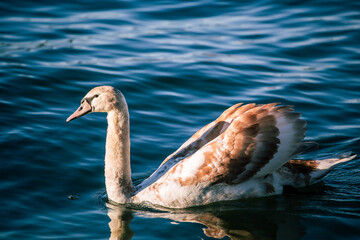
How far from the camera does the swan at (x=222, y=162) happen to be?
7.09m

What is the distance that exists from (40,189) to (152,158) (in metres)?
2.02

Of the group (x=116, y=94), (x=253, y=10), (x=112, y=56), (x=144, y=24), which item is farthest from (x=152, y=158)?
(x=253, y=10)

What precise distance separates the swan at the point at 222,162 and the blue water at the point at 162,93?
0.67ft

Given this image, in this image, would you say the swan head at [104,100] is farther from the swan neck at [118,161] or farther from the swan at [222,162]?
the swan neck at [118,161]

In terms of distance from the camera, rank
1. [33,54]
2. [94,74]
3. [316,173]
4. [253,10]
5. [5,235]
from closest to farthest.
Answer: [5,235], [316,173], [94,74], [33,54], [253,10]

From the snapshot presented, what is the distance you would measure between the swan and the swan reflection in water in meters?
0.17

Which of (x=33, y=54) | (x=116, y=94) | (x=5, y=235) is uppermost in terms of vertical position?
(x=33, y=54)

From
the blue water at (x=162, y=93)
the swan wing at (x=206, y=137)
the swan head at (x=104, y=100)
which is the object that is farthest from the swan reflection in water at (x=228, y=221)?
the swan head at (x=104, y=100)

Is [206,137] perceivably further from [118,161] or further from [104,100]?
[104,100]

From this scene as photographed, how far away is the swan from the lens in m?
7.09

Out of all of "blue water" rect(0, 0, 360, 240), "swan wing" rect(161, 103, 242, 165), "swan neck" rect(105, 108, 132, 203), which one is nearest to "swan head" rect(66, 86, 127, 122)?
"swan neck" rect(105, 108, 132, 203)

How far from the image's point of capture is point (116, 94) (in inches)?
283

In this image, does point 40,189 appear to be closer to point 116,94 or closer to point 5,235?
point 5,235

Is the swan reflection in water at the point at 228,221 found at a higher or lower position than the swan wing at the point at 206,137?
lower
